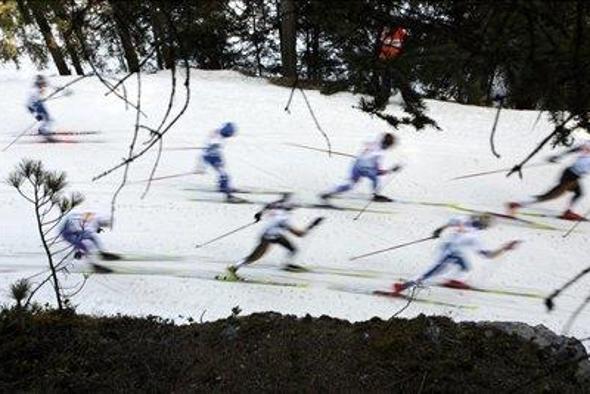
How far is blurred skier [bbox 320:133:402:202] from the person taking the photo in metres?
13.4

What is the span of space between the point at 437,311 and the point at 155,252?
16.1ft

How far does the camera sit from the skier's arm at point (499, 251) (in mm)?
11554

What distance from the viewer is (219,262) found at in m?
11.8

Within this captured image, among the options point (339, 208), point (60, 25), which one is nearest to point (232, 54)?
point (60, 25)

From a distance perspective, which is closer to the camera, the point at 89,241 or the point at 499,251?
the point at 89,241

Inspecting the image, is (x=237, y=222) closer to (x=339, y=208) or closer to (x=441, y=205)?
(x=339, y=208)

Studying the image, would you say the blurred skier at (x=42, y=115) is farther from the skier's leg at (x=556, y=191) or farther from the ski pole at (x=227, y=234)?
the skier's leg at (x=556, y=191)

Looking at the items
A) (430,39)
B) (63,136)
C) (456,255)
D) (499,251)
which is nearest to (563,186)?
(499,251)

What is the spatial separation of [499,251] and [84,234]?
23.2 ft

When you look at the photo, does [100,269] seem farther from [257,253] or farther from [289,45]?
[289,45]

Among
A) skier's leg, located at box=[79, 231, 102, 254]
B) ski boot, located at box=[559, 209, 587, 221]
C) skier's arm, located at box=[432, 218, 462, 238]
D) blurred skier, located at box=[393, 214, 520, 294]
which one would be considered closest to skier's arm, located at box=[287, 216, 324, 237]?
blurred skier, located at box=[393, 214, 520, 294]

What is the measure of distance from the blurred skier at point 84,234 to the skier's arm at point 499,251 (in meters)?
6.31

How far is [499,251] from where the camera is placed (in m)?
11.9

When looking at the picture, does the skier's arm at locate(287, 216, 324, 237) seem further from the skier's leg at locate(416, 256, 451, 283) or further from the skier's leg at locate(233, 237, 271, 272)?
the skier's leg at locate(416, 256, 451, 283)
